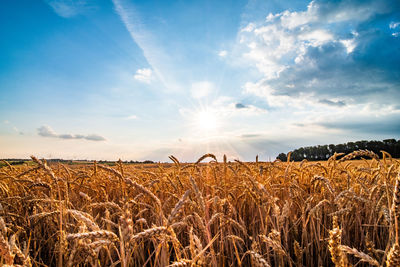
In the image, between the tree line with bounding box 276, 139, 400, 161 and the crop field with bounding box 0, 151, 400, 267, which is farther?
the tree line with bounding box 276, 139, 400, 161

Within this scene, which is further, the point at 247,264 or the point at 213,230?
the point at 213,230

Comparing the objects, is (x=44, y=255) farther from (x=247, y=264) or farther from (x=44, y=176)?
(x=44, y=176)

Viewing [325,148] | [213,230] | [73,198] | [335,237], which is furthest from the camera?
[325,148]

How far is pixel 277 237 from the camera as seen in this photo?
1.51m

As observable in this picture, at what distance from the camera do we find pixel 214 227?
289 centimetres

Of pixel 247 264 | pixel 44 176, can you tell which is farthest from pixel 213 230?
pixel 44 176

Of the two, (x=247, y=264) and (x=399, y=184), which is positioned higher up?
(x=399, y=184)

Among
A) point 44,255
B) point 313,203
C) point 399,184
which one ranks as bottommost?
point 44,255

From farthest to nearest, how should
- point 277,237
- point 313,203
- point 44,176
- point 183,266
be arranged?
point 44,176 < point 313,203 < point 277,237 < point 183,266

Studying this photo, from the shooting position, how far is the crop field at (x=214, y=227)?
115 centimetres

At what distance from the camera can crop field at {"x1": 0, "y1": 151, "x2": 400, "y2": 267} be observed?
1154 mm

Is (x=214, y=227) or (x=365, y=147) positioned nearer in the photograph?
(x=214, y=227)

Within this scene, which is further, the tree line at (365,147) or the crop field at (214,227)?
the tree line at (365,147)

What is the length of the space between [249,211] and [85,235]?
2900mm
